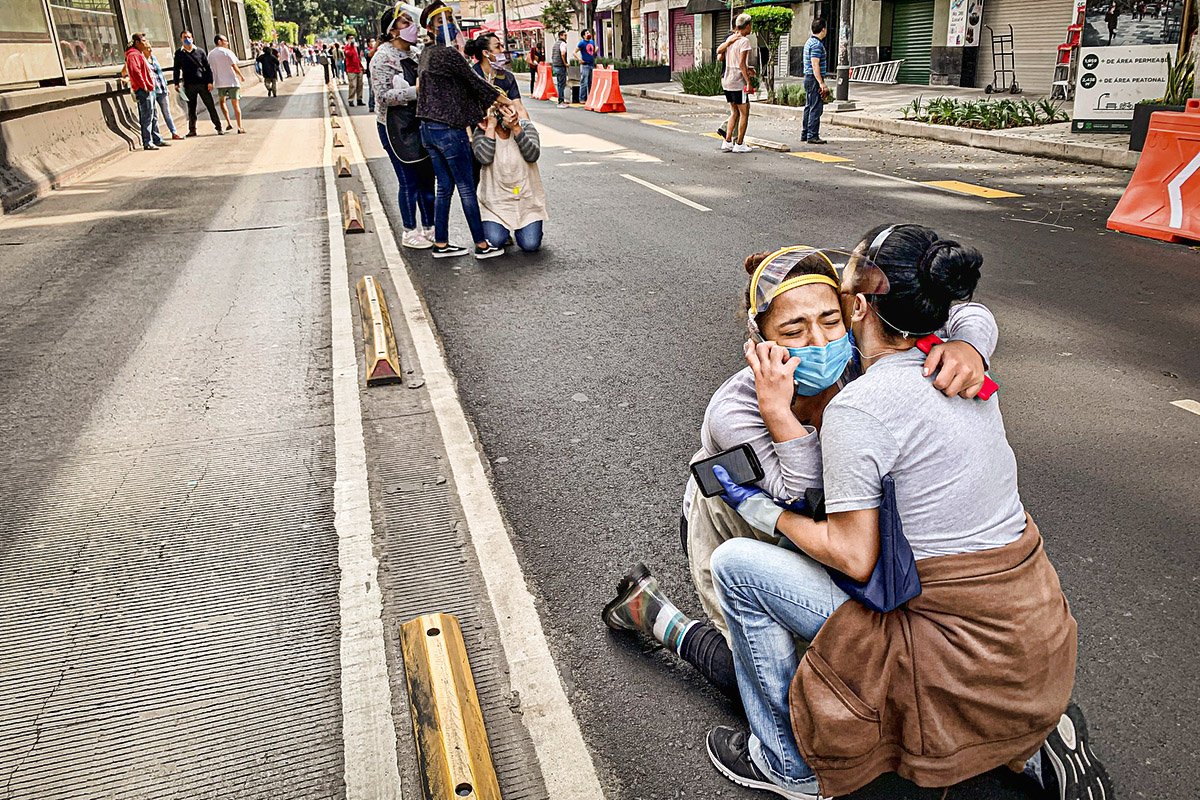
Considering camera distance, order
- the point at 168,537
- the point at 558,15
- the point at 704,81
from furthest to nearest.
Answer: the point at 558,15 < the point at 704,81 < the point at 168,537

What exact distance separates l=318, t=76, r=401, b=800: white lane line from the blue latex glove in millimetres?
1149

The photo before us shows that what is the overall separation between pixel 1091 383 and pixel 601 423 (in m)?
2.62

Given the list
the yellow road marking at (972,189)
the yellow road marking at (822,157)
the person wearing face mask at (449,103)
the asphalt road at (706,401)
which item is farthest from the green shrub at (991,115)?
the person wearing face mask at (449,103)

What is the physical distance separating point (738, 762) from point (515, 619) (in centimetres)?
95

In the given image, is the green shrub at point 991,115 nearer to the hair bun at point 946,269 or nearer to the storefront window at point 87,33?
the hair bun at point 946,269

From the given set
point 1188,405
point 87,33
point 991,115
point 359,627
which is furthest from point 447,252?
point 87,33

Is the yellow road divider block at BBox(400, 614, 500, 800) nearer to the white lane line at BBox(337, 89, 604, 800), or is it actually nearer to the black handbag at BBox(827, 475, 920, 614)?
the white lane line at BBox(337, 89, 604, 800)

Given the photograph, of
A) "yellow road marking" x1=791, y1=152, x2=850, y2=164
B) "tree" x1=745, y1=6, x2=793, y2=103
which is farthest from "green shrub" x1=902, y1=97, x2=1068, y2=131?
"tree" x1=745, y1=6, x2=793, y2=103

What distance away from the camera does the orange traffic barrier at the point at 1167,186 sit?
8258 millimetres

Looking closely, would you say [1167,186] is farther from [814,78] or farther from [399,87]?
[814,78]

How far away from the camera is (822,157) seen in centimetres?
1448

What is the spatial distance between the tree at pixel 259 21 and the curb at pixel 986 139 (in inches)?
2616

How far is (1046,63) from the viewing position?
22.7 m

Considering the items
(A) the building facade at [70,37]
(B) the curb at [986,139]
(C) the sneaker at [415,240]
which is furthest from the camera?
(A) the building facade at [70,37]
